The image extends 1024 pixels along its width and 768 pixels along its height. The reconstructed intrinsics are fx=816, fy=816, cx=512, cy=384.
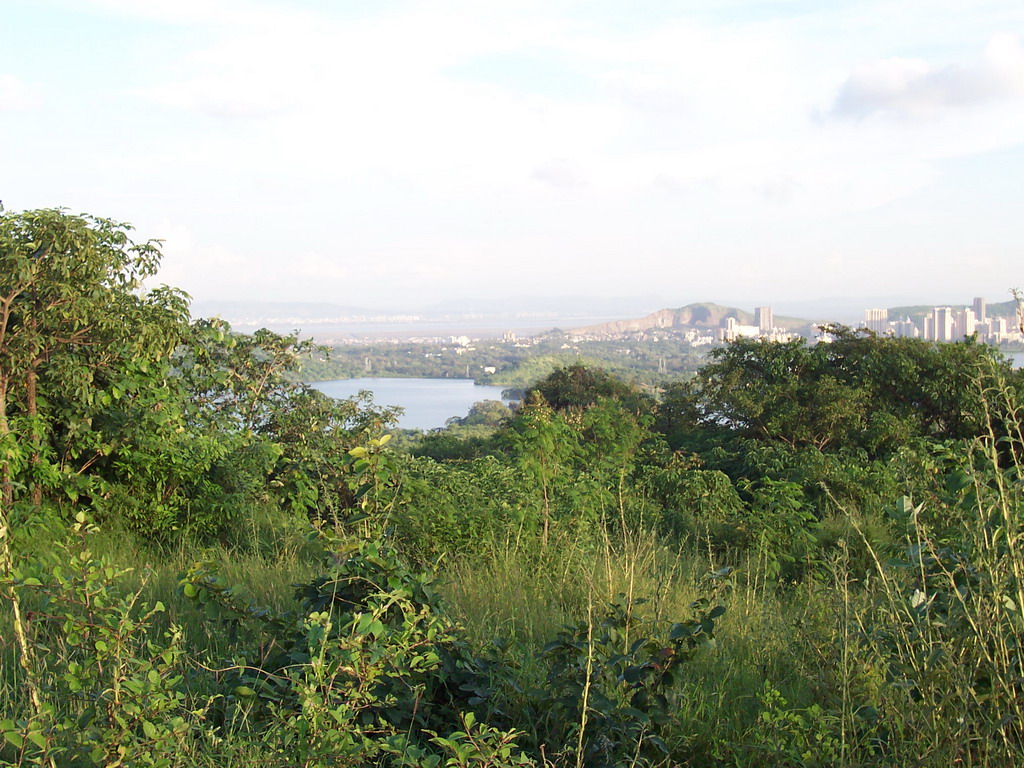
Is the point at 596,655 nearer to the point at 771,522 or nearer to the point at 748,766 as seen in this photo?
the point at 748,766

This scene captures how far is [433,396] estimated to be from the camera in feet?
106

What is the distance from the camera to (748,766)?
273cm

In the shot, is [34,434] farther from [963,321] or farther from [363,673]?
[963,321]

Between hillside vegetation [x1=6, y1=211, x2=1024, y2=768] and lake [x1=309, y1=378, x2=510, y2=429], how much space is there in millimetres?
11858

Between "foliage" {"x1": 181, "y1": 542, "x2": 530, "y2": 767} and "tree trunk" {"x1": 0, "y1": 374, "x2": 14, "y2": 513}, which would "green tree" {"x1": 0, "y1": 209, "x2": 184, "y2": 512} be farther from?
"foliage" {"x1": 181, "y1": 542, "x2": 530, "y2": 767}

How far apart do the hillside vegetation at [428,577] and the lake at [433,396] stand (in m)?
11.9

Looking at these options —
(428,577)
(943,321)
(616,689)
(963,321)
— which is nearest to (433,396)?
(943,321)

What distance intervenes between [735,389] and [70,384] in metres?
9.56

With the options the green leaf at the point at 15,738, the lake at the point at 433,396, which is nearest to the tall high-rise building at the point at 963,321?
the lake at the point at 433,396

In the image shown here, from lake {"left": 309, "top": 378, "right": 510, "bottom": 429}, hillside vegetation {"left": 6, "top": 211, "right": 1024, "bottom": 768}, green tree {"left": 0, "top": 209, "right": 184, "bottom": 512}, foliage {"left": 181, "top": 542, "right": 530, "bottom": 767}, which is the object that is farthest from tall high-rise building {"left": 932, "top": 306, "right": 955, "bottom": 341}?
foliage {"left": 181, "top": 542, "right": 530, "bottom": 767}

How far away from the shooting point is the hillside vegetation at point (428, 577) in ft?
7.85

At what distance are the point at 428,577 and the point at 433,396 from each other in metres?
29.3

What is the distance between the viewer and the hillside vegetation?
2.39m

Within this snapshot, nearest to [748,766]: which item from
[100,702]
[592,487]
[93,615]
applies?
[100,702]
